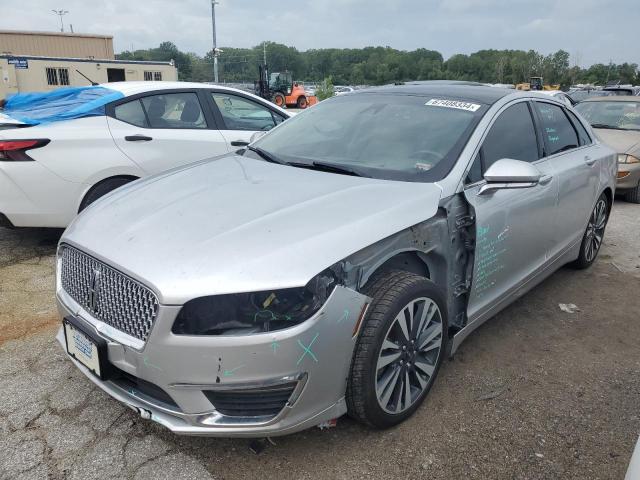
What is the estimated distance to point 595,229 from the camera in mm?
4520

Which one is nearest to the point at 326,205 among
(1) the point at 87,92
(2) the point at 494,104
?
(2) the point at 494,104

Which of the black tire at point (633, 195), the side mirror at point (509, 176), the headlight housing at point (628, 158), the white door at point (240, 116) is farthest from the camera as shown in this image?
the black tire at point (633, 195)

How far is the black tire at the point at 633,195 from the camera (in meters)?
7.38

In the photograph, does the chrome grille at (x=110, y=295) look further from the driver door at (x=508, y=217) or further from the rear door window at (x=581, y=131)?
the rear door window at (x=581, y=131)

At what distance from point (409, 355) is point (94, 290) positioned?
141 centimetres

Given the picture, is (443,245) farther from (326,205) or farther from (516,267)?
(516,267)

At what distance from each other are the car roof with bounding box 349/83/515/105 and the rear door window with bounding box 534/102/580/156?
1.38 ft

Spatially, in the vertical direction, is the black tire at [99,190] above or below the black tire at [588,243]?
above

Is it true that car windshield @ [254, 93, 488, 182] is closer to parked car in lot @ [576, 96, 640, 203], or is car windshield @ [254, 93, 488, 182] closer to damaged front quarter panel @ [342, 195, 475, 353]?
damaged front quarter panel @ [342, 195, 475, 353]

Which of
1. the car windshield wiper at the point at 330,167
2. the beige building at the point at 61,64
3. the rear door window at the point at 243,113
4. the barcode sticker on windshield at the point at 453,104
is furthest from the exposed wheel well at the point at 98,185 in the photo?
the beige building at the point at 61,64

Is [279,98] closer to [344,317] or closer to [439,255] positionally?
[439,255]


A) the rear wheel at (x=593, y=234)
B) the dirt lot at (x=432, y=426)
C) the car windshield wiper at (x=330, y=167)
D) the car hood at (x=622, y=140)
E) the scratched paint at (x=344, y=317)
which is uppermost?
the car windshield wiper at (x=330, y=167)

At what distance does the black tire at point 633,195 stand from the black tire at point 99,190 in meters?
6.77

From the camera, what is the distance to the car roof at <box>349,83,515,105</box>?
3212 mm
